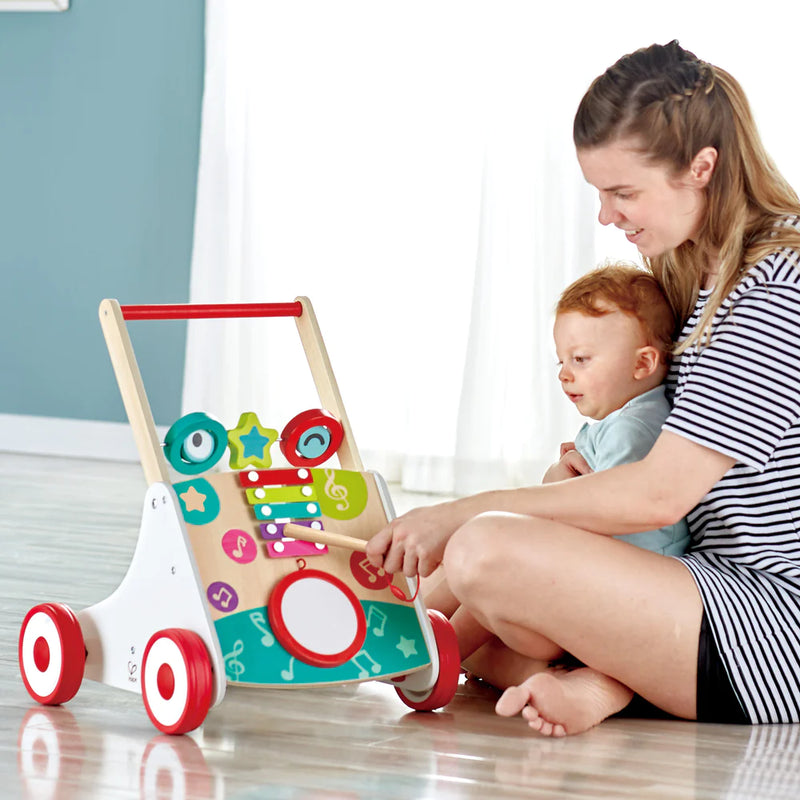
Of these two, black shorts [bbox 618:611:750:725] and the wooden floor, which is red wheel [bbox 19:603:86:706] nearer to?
the wooden floor

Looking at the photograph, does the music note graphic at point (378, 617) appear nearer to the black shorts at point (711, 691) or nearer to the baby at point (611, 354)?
the baby at point (611, 354)

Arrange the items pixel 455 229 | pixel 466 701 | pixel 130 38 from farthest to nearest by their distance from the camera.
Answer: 1. pixel 130 38
2. pixel 455 229
3. pixel 466 701

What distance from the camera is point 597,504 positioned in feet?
3.83

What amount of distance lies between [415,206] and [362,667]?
2.08 metres

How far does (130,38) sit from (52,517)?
1590 millimetres

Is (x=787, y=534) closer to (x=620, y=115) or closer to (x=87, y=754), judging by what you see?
(x=620, y=115)

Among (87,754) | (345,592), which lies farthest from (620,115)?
(87,754)

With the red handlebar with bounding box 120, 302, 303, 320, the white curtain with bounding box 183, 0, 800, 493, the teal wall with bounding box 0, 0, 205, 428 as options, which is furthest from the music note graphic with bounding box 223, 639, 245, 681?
the teal wall with bounding box 0, 0, 205, 428

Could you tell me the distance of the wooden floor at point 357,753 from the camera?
3.26ft

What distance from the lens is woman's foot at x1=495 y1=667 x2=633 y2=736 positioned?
3.78ft

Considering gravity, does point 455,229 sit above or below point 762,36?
below

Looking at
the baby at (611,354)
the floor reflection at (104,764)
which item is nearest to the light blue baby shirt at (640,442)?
the baby at (611,354)

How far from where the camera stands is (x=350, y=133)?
10.5 ft

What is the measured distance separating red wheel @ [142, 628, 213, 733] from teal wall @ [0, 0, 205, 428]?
2331 mm
